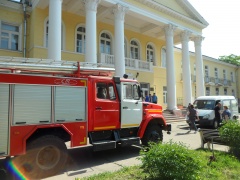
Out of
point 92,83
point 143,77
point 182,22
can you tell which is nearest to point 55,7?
point 92,83

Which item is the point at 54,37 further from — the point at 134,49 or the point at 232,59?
the point at 232,59

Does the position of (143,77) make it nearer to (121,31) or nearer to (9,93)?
(121,31)

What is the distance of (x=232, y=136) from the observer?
7070 mm

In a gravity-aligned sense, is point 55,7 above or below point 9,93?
above

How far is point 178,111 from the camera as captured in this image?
66.5 ft

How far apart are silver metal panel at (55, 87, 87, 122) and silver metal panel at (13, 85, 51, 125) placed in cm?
26

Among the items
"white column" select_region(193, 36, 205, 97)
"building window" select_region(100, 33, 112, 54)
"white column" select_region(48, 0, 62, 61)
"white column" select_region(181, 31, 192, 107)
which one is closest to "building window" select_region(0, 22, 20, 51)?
"white column" select_region(48, 0, 62, 61)

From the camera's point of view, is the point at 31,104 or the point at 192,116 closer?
the point at 31,104

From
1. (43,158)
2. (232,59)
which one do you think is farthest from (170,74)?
(232,59)

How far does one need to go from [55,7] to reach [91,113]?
9.26 m

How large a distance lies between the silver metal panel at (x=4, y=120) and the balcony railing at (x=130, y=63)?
13594 millimetres

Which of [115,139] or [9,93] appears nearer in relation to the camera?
[9,93]

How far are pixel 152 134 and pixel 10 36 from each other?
1354 cm

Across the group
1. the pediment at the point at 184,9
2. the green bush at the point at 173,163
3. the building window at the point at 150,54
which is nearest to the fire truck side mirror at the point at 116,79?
the green bush at the point at 173,163
